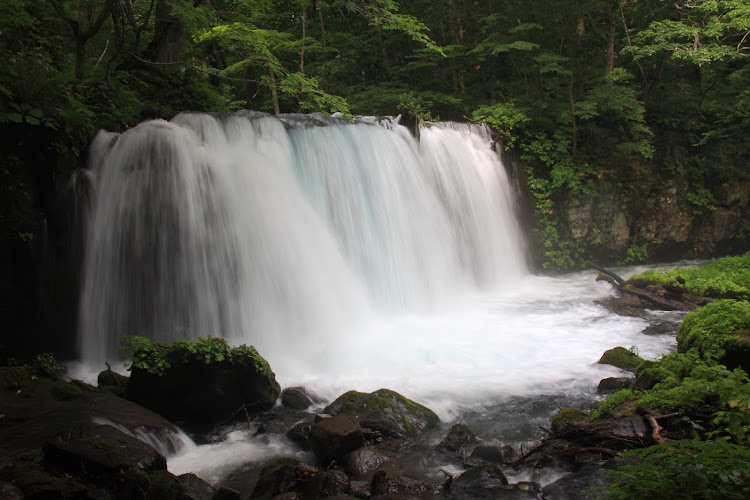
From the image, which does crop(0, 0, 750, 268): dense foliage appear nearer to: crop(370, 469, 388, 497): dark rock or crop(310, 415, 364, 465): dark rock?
crop(310, 415, 364, 465): dark rock

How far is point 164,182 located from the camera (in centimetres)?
729

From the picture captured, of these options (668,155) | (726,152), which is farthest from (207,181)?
(726,152)

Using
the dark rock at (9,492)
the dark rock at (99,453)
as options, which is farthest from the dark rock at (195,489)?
the dark rock at (9,492)

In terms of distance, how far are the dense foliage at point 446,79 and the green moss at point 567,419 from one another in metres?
5.84

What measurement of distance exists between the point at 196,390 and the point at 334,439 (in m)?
1.80

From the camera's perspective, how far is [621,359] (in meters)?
6.48

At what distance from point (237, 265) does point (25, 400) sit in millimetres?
3668

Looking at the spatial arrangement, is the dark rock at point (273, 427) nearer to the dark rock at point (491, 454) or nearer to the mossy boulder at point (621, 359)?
the dark rock at point (491, 454)

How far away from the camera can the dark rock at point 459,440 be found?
460 centimetres

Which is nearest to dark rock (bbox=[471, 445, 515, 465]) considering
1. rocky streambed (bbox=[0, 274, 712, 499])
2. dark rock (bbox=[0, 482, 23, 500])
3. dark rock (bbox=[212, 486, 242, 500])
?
rocky streambed (bbox=[0, 274, 712, 499])

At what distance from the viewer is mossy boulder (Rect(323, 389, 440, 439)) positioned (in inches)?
193

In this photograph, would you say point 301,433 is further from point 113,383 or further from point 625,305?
point 625,305

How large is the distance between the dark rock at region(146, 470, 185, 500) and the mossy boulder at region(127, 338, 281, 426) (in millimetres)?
1852

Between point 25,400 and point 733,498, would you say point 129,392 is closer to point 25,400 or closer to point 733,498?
point 25,400
